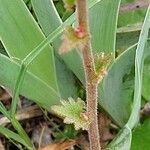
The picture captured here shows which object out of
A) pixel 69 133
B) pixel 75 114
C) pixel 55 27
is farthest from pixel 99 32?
pixel 69 133

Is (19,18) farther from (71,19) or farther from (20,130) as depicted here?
(20,130)

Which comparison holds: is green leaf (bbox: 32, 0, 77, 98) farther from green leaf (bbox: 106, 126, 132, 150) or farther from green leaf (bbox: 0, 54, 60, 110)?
green leaf (bbox: 106, 126, 132, 150)

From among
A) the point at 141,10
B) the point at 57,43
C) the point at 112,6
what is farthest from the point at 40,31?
the point at 141,10

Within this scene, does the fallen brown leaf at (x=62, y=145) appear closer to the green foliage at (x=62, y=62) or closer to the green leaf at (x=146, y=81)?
the green foliage at (x=62, y=62)

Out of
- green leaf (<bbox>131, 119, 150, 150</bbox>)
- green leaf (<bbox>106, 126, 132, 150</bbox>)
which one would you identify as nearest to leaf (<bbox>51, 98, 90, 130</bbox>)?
green leaf (<bbox>106, 126, 132, 150</bbox>)

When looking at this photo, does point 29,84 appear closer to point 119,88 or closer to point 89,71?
point 119,88
